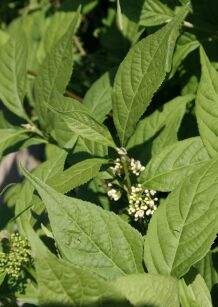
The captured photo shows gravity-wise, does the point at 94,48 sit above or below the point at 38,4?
below

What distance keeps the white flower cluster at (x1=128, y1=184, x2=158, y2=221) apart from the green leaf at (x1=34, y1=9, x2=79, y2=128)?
0.43 m

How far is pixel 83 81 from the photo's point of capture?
2420mm

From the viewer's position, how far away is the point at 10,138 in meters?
1.66

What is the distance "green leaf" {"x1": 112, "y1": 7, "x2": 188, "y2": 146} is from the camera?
1149 mm

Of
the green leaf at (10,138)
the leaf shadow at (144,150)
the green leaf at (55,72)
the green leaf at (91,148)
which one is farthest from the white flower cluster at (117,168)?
the green leaf at (10,138)

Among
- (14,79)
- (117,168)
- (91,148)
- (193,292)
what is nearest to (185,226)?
(193,292)

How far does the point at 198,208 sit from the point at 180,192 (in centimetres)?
5

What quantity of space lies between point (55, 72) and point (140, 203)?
1.80 feet

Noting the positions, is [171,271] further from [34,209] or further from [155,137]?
[155,137]

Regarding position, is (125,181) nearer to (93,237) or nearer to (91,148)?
(91,148)

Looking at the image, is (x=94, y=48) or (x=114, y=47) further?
(x=94, y=48)

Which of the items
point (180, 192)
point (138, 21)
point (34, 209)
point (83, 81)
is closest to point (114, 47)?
point (83, 81)

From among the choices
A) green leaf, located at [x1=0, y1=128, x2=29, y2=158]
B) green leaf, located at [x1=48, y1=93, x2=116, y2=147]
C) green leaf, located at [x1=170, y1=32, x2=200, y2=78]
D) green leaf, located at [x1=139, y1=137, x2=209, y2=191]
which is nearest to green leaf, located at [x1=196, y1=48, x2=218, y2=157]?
green leaf, located at [x1=139, y1=137, x2=209, y2=191]

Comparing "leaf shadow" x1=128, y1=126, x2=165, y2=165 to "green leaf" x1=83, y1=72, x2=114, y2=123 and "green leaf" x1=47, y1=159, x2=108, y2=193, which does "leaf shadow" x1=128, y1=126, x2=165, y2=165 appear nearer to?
"green leaf" x1=83, y1=72, x2=114, y2=123
